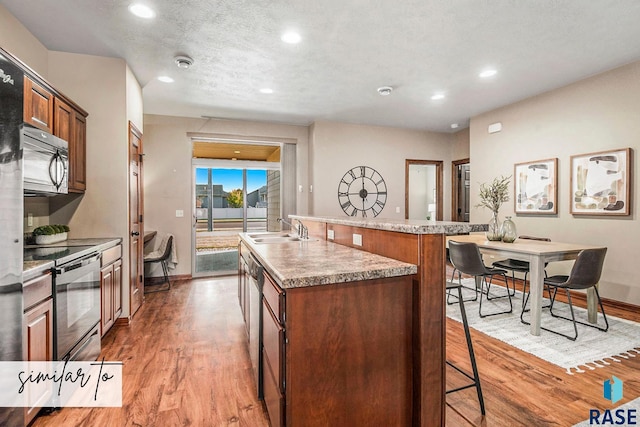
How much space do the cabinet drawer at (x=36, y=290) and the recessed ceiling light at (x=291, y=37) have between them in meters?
2.59

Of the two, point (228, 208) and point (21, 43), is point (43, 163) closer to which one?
point (21, 43)

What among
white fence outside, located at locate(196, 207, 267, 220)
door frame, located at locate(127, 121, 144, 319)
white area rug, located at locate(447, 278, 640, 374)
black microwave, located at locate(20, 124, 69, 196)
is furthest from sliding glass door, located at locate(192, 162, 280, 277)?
white area rug, located at locate(447, 278, 640, 374)

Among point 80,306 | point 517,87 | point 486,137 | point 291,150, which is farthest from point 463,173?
point 80,306

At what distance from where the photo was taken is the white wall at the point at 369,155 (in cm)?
575

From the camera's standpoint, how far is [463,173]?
6.93 metres

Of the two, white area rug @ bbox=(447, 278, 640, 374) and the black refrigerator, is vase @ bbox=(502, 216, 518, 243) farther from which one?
the black refrigerator

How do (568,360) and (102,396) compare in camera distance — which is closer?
(102,396)

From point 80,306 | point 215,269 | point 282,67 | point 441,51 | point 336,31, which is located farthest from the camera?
point 215,269

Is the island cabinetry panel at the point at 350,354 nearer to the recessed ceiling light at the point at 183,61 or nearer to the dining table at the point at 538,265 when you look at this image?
the dining table at the point at 538,265

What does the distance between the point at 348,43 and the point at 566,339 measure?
341 centimetres

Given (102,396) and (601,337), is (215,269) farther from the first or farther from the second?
(601,337)

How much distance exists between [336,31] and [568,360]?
3338 mm

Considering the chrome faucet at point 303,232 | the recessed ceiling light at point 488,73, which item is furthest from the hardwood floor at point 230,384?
the recessed ceiling light at point 488,73

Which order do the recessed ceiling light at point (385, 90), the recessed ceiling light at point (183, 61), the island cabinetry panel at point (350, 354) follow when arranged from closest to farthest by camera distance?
1. the island cabinetry panel at point (350, 354)
2. the recessed ceiling light at point (183, 61)
3. the recessed ceiling light at point (385, 90)
